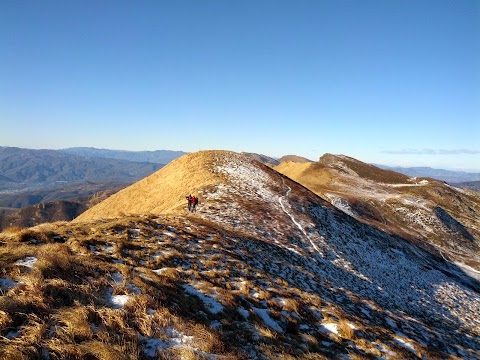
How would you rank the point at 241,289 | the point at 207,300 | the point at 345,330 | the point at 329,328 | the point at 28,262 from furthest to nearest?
the point at 241,289
the point at 329,328
the point at 345,330
the point at 207,300
the point at 28,262

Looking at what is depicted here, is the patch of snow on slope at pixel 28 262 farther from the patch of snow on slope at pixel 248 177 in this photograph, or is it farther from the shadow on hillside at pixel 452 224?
the shadow on hillside at pixel 452 224

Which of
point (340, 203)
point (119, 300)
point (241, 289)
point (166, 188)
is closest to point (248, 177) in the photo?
point (166, 188)

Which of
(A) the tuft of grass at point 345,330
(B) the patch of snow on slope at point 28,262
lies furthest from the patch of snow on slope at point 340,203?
(B) the patch of snow on slope at point 28,262

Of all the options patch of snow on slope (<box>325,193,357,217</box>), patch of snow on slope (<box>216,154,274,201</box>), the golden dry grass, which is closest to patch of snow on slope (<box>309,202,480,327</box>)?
patch of snow on slope (<box>216,154,274,201</box>)

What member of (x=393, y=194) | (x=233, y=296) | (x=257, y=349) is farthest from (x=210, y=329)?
(x=393, y=194)

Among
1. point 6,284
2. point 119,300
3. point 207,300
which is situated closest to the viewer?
point 6,284

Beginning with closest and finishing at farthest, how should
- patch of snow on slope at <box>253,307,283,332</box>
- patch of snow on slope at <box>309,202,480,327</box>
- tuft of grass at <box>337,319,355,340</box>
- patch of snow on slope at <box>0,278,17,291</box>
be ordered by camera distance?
patch of snow on slope at <box>0,278,17,291</box> → patch of snow on slope at <box>253,307,283,332</box> → tuft of grass at <box>337,319,355,340</box> → patch of snow on slope at <box>309,202,480,327</box>

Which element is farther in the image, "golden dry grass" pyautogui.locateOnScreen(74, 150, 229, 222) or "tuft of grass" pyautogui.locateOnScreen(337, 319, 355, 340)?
"golden dry grass" pyautogui.locateOnScreen(74, 150, 229, 222)

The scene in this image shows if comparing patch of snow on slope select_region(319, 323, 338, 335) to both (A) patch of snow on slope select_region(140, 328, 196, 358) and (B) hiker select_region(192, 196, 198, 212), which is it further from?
(B) hiker select_region(192, 196, 198, 212)

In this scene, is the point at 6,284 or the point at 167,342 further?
the point at 6,284

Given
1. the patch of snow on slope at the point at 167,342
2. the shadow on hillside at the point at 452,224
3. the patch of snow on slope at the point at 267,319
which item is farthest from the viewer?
the shadow on hillside at the point at 452,224

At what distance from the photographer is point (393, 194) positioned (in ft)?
290

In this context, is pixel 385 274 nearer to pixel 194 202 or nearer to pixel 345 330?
pixel 194 202

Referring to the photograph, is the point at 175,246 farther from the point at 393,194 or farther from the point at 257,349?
the point at 393,194
